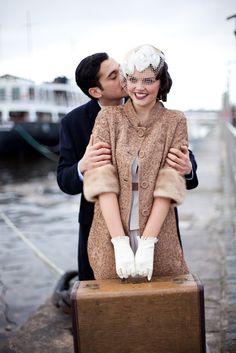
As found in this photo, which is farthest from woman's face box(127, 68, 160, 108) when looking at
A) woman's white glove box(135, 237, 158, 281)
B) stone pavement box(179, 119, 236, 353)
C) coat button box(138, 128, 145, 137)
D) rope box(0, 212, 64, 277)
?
rope box(0, 212, 64, 277)

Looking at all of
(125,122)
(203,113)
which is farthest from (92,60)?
(203,113)

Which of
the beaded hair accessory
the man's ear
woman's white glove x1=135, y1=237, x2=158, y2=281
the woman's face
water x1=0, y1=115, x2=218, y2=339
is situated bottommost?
water x1=0, y1=115, x2=218, y2=339

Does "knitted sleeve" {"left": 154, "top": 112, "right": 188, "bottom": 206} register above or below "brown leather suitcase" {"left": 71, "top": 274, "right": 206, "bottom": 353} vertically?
above

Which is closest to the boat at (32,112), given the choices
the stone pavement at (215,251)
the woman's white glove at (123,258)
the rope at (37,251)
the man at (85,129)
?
the stone pavement at (215,251)

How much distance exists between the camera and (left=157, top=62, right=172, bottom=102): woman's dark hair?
2.14 meters

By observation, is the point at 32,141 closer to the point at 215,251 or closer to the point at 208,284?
the point at 215,251

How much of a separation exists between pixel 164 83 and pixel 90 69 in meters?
0.49

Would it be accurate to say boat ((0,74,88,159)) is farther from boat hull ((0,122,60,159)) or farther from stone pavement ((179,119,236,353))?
stone pavement ((179,119,236,353))

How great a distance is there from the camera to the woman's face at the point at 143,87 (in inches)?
82.3

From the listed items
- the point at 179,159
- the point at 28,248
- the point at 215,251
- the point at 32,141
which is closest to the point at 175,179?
the point at 179,159

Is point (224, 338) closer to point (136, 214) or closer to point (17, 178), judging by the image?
point (136, 214)

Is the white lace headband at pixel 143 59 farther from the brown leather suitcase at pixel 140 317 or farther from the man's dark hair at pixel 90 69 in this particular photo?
the brown leather suitcase at pixel 140 317

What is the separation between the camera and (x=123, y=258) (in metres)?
1.94

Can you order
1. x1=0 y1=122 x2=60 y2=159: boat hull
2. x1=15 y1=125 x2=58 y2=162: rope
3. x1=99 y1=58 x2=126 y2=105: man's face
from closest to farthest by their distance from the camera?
x1=99 y1=58 x2=126 y2=105: man's face
x1=0 y1=122 x2=60 y2=159: boat hull
x1=15 y1=125 x2=58 y2=162: rope
